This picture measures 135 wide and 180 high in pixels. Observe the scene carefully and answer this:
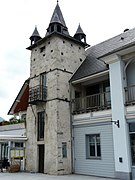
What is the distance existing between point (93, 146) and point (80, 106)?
9.49 ft

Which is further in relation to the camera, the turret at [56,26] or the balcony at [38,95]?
the turret at [56,26]

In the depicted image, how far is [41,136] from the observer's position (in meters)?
15.5

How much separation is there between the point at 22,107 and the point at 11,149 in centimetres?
679

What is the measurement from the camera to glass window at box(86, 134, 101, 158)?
44.2 ft

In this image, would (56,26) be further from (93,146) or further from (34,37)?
(93,146)

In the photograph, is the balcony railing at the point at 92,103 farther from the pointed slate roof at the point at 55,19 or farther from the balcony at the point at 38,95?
the pointed slate roof at the point at 55,19

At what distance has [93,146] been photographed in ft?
45.3

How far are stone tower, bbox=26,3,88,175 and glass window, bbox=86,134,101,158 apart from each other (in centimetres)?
128

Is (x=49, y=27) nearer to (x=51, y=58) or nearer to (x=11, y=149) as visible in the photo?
(x=51, y=58)

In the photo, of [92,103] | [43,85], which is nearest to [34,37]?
[43,85]

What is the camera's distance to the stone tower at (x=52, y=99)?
1432 centimetres

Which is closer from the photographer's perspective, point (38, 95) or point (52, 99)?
point (52, 99)

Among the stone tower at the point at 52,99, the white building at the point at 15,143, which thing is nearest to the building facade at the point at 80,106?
the stone tower at the point at 52,99

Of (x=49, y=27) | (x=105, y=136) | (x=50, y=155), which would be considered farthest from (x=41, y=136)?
(x=49, y=27)
